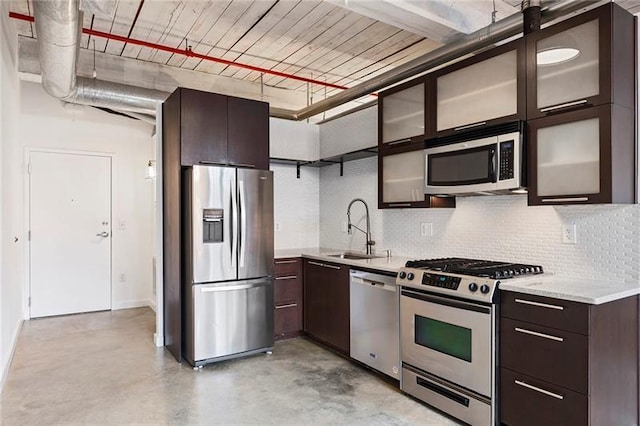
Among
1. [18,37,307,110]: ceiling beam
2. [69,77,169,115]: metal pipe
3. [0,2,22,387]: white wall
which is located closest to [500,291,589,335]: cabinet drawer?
[0,2,22,387]: white wall

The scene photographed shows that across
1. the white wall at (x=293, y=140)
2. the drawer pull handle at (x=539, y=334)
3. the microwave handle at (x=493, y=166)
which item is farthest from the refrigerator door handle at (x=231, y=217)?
the drawer pull handle at (x=539, y=334)

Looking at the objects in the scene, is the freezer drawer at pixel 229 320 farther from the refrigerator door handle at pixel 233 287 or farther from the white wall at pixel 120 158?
the white wall at pixel 120 158

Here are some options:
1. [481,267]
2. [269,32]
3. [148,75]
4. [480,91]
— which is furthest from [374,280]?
[148,75]

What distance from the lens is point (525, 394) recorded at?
2.29 metres

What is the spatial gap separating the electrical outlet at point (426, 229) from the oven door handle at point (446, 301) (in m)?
0.90

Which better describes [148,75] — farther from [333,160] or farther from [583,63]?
[583,63]

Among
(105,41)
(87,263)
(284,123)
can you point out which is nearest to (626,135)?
(284,123)

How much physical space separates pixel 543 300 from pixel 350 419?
137 centimetres

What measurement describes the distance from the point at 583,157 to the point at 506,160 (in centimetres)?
42

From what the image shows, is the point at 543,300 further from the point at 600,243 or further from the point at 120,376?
the point at 120,376

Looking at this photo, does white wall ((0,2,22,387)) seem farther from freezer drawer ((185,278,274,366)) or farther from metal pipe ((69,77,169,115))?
freezer drawer ((185,278,274,366))

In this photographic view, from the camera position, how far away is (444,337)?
8.85 feet

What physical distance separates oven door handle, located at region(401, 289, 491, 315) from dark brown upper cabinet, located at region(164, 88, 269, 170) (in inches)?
73.5

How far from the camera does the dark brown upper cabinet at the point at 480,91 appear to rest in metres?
2.62
